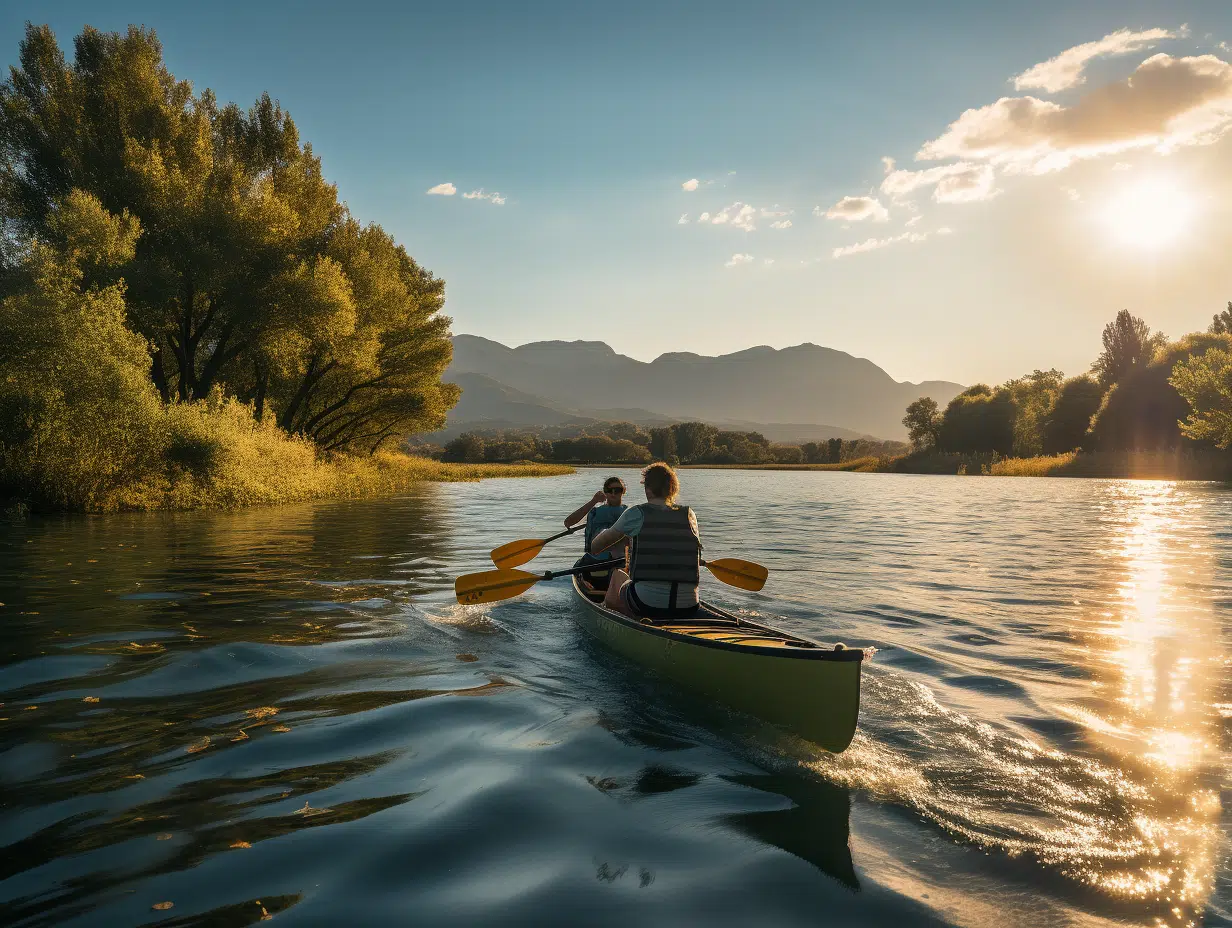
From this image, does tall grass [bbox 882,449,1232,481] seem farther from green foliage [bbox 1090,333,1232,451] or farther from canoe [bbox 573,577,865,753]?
canoe [bbox 573,577,865,753]

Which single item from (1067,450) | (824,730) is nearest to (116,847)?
(824,730)

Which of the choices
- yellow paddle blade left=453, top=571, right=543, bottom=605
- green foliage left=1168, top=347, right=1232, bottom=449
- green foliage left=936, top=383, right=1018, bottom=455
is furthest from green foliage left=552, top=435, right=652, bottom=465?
yellow paddle blade left=453, top=571, right=543, bottom=605

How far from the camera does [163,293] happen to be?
24.1 metres

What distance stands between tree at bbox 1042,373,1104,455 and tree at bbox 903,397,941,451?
1587cm

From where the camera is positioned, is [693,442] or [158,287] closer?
[158,287]

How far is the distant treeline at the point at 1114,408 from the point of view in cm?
4178

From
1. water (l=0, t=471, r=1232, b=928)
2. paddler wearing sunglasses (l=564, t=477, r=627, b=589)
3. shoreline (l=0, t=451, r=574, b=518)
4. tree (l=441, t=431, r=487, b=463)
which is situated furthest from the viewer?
tree (l=441, t=431, r=487, b=463)

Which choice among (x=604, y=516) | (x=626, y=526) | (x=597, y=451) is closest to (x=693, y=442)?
(x=597, y=451)

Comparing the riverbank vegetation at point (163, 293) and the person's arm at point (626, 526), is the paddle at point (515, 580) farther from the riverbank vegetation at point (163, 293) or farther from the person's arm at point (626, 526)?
the riverbank vegetation at point (163, 293)

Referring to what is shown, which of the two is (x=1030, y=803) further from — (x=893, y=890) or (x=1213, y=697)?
(x=1213, y=697)

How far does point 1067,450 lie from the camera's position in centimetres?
6644

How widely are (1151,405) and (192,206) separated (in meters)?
61.5

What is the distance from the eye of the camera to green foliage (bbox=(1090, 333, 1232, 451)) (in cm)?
5275

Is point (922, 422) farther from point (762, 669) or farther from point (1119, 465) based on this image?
point (762, 669)
